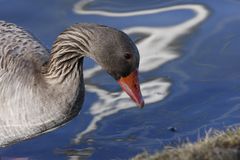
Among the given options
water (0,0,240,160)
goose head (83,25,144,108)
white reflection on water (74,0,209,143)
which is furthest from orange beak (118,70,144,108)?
white reflection on water (74,0,209,143)

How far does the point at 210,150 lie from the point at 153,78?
4.03 metres

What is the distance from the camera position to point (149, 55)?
1129 cm

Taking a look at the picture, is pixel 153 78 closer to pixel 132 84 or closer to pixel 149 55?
pixel 149 55

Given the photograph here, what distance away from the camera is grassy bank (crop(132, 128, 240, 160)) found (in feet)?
22.1

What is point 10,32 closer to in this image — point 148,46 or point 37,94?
point 37,94

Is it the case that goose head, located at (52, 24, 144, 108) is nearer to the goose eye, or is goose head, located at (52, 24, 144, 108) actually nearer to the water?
the goose eye

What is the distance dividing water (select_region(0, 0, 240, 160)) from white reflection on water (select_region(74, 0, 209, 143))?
0.01 meters

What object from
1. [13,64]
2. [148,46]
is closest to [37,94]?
[13,64]

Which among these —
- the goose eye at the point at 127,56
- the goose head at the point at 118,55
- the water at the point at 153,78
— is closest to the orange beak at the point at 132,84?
the goose head at the point at 118,55

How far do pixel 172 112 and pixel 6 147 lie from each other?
6.79ft

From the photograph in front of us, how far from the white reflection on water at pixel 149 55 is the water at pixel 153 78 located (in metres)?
0.01

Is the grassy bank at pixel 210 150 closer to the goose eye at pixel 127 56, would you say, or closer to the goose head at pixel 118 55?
the goose head at pixel 118 55

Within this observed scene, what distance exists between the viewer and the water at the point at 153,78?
964 cm

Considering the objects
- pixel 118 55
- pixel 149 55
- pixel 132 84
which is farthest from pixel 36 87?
pixel 149 55
